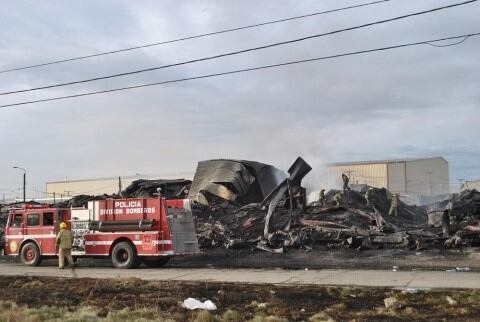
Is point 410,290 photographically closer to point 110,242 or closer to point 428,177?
point 110,242

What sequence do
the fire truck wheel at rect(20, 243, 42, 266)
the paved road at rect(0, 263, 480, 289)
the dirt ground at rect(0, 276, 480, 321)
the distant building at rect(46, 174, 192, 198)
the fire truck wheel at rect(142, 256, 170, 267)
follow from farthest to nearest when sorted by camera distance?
1. the distant building at rect(46, 174, 192, 198)
2. the fire truck wheel at rect(20, 243, 42, 266)
3. the fire truck wheel at rect(142, 256, 170, 267)
4. the paved road at rect(0, 263, 480, 289)
5. the dirt ground at rect(0, 276, 480, 321)

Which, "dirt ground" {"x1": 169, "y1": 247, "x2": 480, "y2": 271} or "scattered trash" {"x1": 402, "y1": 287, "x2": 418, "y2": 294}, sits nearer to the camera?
"scattered trash" {"x1": 402, "y1": 287, "x2": 418, "y2": 294}

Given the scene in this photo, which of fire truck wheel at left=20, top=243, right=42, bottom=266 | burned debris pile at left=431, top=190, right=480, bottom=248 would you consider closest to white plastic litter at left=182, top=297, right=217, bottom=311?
fire truck wheel at left=20, top=243, right=42, bottom=266

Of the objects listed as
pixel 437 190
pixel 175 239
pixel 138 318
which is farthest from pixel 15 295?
pixel 437 190

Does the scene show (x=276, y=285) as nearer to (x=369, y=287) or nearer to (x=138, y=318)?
(x=369, y=287)

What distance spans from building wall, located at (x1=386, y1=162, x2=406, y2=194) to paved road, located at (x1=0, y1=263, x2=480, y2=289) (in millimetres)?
82611

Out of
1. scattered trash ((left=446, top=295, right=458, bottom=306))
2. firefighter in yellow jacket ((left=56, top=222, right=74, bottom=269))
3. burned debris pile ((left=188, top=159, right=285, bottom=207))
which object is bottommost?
scattered trash ((left=446, top=295, right=458, bottom=306))

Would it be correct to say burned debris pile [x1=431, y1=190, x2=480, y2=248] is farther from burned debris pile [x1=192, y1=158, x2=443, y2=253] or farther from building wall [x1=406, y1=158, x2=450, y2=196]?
building wall [x1=406, y1=158, x2=450, y2=196]

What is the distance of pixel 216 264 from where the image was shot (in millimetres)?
20375

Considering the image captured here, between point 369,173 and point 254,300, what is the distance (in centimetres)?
8992

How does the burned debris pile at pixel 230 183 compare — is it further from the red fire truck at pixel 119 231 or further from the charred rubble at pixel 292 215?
the red fire truck at pixel 119 231

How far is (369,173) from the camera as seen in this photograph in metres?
98.4

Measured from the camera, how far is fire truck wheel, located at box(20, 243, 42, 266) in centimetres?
2125

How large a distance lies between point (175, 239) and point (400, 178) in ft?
276
